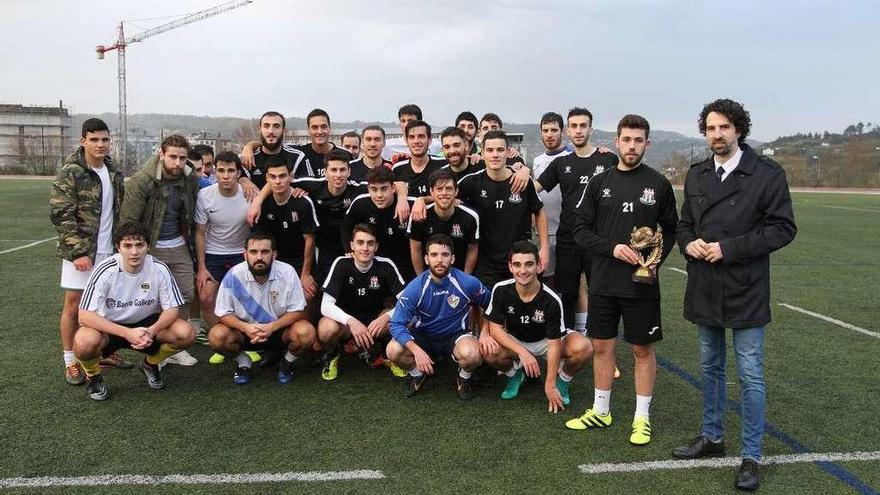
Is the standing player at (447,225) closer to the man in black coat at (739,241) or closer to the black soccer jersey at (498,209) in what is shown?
the black soccer jersey at (498,209)

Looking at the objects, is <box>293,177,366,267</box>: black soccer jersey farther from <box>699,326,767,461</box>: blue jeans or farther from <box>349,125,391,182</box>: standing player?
<box>699,326,767,461</box>: blue jeans

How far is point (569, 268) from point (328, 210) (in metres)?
2.10

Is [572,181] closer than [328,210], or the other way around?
[572,181]

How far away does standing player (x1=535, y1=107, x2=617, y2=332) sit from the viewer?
494cm

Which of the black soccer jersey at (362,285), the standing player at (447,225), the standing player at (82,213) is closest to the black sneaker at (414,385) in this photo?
the black soccer jersey at (362,285)

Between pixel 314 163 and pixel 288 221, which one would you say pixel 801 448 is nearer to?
pixel 288 221

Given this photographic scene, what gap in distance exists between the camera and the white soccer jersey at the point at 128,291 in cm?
449

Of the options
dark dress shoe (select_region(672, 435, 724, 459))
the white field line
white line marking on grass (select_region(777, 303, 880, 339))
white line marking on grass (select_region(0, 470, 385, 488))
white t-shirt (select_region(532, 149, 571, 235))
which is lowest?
white line marking on grass (select_region(0, 470, 385, 488))

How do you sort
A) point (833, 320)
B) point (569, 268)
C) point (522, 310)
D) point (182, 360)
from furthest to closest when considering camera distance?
1. point (833, 320)
2. point (182, 360)
3. point (569, 268)
4. point (522, 310)

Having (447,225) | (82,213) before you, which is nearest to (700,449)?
(447,225)

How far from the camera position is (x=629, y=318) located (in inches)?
149

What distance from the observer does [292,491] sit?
324 cm

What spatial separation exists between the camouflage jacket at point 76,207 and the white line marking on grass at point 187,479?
1.87 meters

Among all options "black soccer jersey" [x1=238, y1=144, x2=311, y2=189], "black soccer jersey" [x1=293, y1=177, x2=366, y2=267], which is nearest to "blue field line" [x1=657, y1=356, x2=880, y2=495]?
"black soccer jersey" [x1=293, y1=177, x2=366, y2=267]
